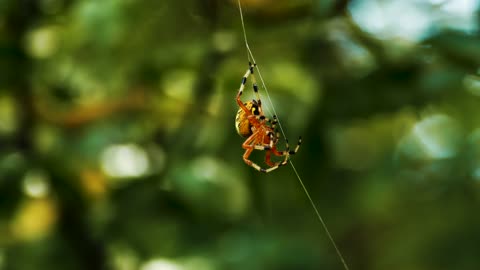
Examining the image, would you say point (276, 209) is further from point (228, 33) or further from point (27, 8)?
point (27, 8)

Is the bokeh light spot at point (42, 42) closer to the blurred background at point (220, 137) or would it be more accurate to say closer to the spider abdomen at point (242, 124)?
the blurred background at point (220, 137)

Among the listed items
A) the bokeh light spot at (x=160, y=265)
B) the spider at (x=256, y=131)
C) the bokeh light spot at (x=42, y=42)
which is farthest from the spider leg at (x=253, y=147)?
the bokeh light spot at (x=42, y=42)

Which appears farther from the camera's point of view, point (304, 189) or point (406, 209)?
point (406, 209)

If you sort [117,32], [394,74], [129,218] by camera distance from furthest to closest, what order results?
[129,218]
[117,32]
[394,74]

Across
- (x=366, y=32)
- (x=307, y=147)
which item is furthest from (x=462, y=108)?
(x=307, y=147)

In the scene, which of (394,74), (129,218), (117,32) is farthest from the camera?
(129,218)

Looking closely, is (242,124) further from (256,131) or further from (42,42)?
(42,42)
